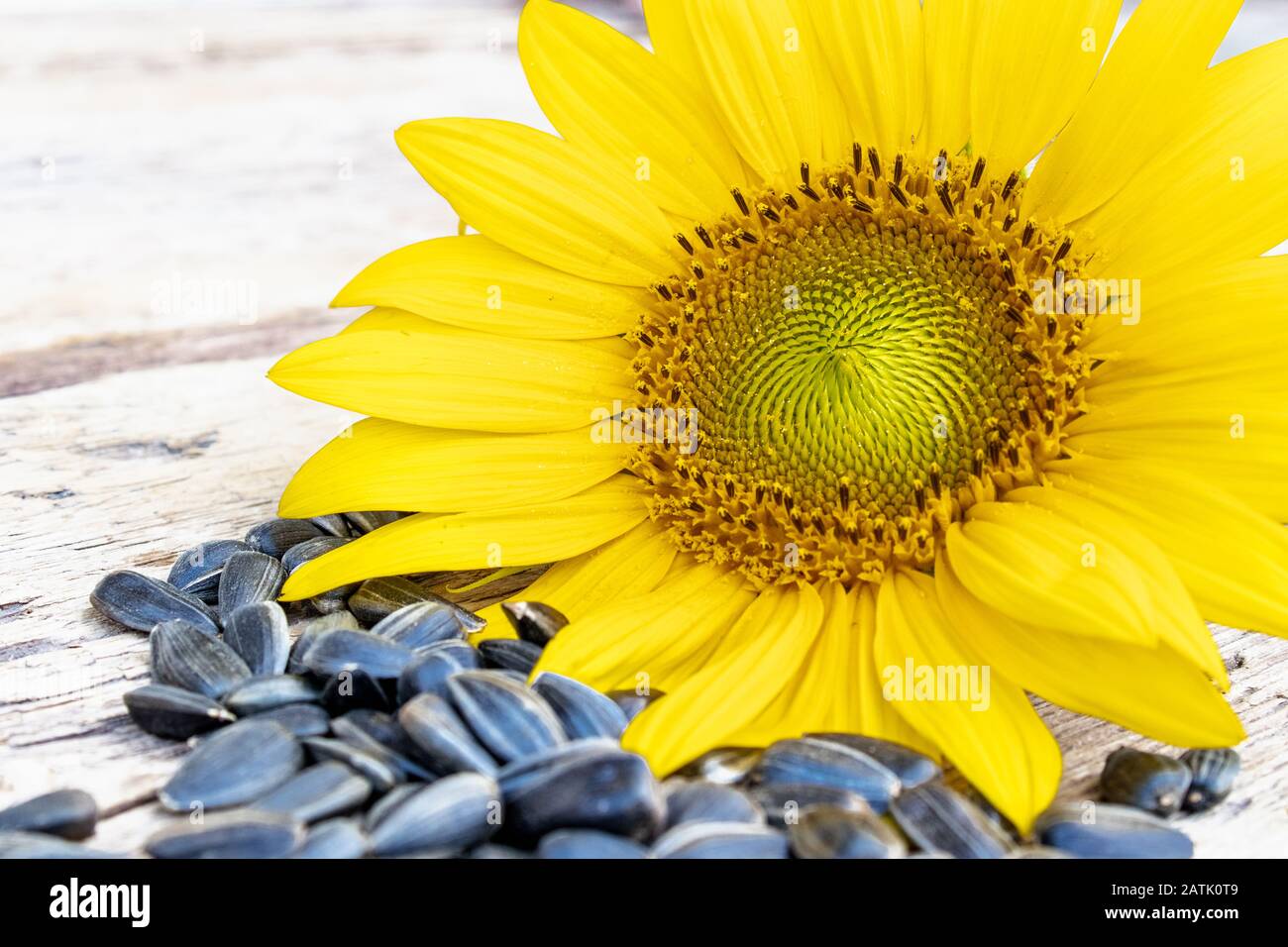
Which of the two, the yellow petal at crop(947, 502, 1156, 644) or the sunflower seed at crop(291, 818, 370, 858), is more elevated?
the yellow petal at crop(947, 502, 1156, 644)

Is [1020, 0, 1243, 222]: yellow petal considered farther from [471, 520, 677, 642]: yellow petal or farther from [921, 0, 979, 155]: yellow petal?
[471, 520, 677, 642]: yellow petal

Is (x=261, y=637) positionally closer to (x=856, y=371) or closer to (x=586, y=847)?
(x=586, y=847)

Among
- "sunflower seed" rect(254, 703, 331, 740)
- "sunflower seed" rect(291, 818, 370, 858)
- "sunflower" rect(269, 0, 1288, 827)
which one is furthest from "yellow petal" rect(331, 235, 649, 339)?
"sunflower seed" rect(291, 818, 370, 858)

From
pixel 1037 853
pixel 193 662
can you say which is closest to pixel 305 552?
pixel 193 662

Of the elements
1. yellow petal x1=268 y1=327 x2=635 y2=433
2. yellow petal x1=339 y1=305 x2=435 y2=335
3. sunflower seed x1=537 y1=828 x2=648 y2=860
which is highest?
yellow petal x1=339 y1=305 x2=435 y2=335

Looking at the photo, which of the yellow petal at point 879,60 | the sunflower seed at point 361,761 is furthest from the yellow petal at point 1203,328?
the sunflower seed at point 361,761

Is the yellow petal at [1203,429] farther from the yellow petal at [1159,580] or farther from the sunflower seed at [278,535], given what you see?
the sunflower seed at [278,535]
